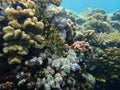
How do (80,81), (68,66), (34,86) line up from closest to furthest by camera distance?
(34,86) → (68,66) → (80,81)

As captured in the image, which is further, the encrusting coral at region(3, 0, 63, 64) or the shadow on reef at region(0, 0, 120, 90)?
the encrusting coral at region(3, 0, 63, 64)

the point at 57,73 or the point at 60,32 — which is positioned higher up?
the point at 60,32

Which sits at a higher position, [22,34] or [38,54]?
[22,34]

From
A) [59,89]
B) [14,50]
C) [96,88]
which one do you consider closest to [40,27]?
[14,50]

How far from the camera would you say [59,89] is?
6121 mm

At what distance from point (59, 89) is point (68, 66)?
742mm

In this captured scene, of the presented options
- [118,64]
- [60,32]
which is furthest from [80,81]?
[118,64]

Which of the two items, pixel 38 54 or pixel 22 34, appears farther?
pixel 38 54

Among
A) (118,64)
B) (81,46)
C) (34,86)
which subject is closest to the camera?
(34,86)

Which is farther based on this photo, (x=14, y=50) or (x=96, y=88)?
(x=96, y=88)

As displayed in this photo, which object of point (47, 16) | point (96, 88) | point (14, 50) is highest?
point (47, 16)

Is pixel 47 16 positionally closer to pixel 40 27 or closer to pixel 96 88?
pixel 40 27

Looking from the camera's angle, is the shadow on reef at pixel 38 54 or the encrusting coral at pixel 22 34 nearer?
the shadow on reef at pixel 38 54

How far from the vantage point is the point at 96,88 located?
8.51 m
